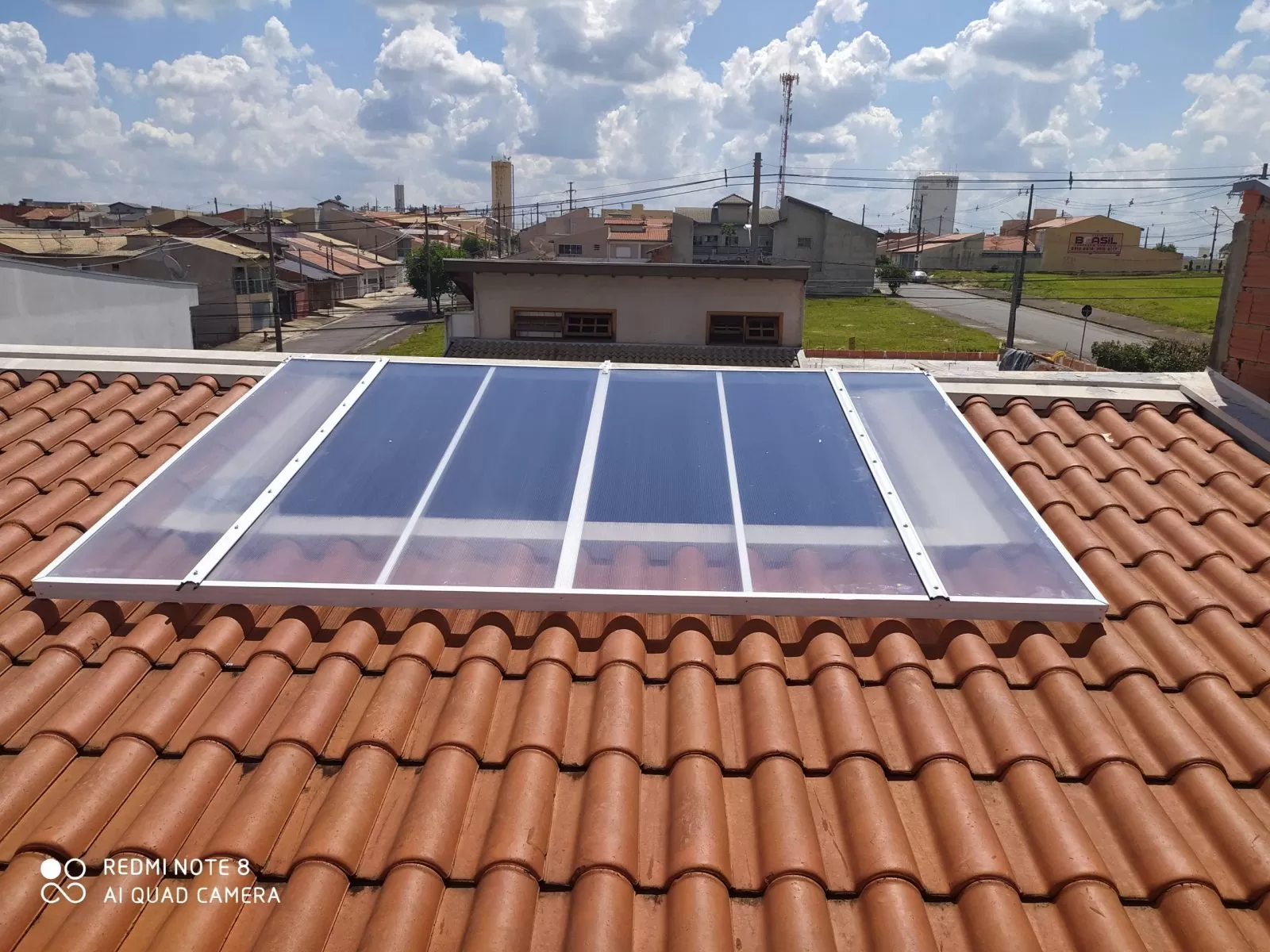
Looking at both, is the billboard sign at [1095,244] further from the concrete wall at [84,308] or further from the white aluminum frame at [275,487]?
the white aluminum frame at [275,487]

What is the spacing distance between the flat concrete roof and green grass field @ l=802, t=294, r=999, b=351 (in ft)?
56.8

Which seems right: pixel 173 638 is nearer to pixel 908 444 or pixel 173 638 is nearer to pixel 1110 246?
pixel 908 444

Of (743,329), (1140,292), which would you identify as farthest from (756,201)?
(1140,292)

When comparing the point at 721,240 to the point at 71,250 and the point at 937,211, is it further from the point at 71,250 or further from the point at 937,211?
the point at 937,211

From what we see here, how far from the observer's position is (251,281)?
5738cm

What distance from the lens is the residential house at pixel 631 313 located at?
25.4m

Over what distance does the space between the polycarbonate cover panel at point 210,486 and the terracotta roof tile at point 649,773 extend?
0.85ft

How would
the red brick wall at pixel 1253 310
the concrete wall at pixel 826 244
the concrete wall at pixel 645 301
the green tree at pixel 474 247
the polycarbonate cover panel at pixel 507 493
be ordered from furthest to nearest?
the green tree at pixel 474 247
the concrete wall at pixel 826 244
the concrete wall at pixel 645 301
the red brick wall at pixel 1253 310
the polycarbonate cover panel at pixel 507 493

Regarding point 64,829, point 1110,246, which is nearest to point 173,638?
point 64,829

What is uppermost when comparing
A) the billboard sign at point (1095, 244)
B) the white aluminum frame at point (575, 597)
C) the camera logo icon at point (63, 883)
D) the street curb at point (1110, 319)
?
the billboard sign at point (1095, 244)

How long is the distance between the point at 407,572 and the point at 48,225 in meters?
117

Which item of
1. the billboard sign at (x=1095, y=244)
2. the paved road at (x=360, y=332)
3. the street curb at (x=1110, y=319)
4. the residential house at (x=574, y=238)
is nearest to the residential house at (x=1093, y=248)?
the billboard sign at (x=1095, y=244)

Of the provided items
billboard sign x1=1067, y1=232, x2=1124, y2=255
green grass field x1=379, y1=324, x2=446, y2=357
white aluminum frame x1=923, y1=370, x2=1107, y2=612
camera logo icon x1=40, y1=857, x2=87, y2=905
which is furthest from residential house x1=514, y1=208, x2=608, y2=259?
camera logo icon x1=40, y1=857, x2=87, y2=905

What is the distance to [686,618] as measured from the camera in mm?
3951
